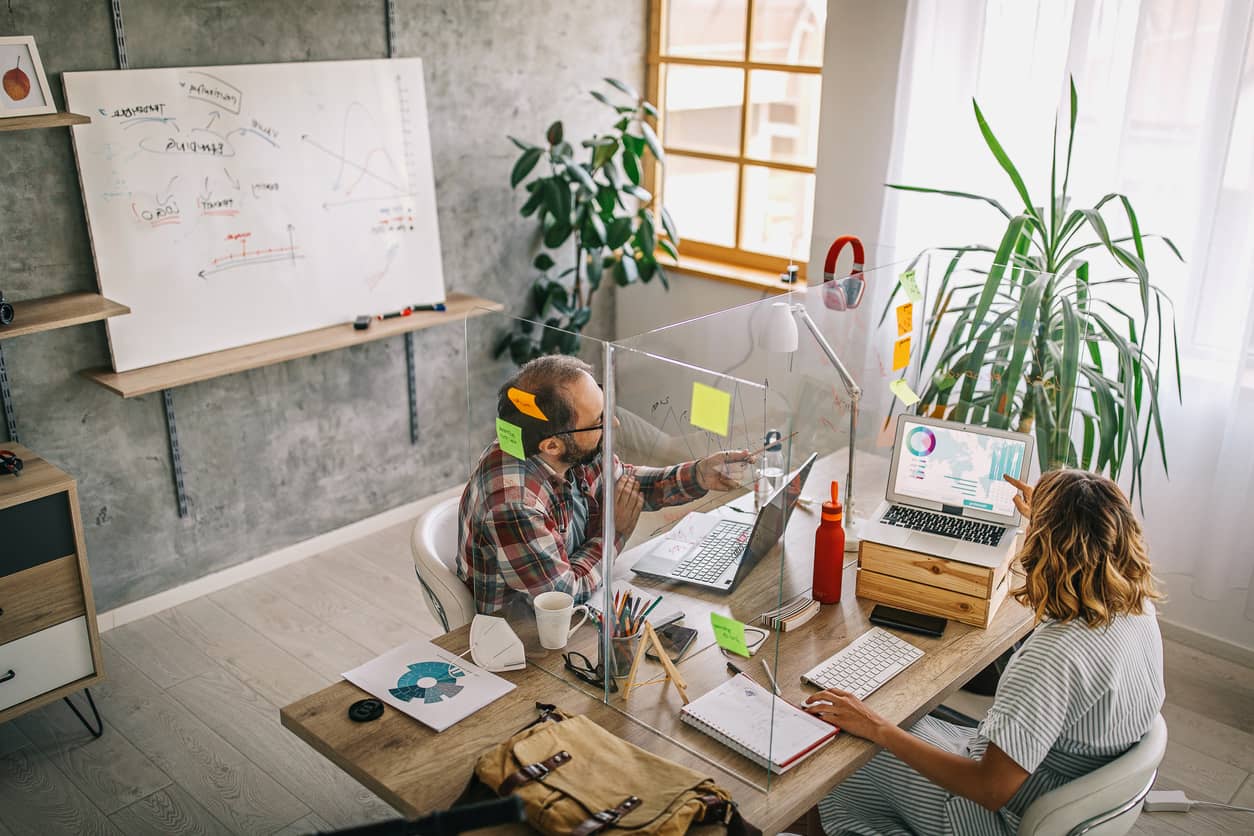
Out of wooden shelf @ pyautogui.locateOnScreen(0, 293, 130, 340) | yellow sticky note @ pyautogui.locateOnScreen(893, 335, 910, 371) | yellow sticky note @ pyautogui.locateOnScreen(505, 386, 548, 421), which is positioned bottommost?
yellow sticky note @ pyautogui.locateOnScreen(893, 335, 910, 371)

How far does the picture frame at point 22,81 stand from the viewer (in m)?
2.96

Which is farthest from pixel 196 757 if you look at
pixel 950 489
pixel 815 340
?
pixel 950 489

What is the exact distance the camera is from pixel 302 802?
2.85 metres

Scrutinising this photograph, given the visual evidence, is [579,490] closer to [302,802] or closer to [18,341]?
[302,802]

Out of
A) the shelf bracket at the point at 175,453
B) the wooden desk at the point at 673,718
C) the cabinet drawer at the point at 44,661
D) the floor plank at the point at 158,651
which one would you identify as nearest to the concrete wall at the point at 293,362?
the shelf bracket at the point at 175,453

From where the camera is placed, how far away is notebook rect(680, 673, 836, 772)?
6.23ft

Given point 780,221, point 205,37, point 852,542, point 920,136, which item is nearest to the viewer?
point 852,542

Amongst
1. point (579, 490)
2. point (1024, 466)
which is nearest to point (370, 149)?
point (579, 490)

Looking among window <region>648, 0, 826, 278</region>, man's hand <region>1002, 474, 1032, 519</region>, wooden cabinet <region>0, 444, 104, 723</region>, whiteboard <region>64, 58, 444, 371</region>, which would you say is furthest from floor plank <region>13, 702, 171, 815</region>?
window <region>648, 0, 826, 278</region>

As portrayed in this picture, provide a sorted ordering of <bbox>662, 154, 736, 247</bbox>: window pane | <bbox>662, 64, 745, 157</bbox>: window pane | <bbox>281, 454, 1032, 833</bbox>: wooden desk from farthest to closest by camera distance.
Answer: <bbox>662, 154, 736, 247</bbox>: window pane < <bbox>662, 64, 745, 157</bbox>: window pane < <bbox>281, 454, 1032, 833</bbox>: wooden desk

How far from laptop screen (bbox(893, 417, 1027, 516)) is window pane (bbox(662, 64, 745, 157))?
2.45 meters

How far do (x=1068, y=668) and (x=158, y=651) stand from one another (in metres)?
2.86

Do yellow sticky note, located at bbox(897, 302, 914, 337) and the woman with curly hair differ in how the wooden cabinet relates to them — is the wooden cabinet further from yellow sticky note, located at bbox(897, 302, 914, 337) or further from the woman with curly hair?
yellow sticky note, located at bbox(897, 302, 914, 337)

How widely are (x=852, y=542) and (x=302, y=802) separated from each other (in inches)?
62.7
